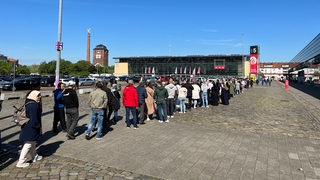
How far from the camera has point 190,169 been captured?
567 cm

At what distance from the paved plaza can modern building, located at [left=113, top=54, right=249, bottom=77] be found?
296ft

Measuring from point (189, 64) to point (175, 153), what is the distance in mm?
111239

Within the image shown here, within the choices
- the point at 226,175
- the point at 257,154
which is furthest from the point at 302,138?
the point at 226,175

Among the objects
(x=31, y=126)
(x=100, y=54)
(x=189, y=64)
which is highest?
(x=100, y=54)

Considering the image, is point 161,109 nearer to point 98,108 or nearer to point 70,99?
point 98,108

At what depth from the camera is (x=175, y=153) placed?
22.2 ft

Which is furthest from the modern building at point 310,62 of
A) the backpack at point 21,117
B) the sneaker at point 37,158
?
the backpack at point 21,117

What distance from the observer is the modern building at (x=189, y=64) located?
106875 mm

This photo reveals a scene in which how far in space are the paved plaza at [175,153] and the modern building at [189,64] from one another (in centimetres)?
9028

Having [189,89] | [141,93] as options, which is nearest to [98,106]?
[141,93]

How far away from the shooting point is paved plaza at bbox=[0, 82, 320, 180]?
17.8 feet

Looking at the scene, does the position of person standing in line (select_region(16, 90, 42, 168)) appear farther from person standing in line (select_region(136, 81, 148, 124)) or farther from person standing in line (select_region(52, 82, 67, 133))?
person standing in line (select_region(136, 81, 148, 124))

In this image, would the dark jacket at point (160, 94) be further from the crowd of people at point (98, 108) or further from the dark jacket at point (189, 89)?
the dark jacket at point (189, 89)

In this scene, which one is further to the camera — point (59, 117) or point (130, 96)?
point (130, 96)
